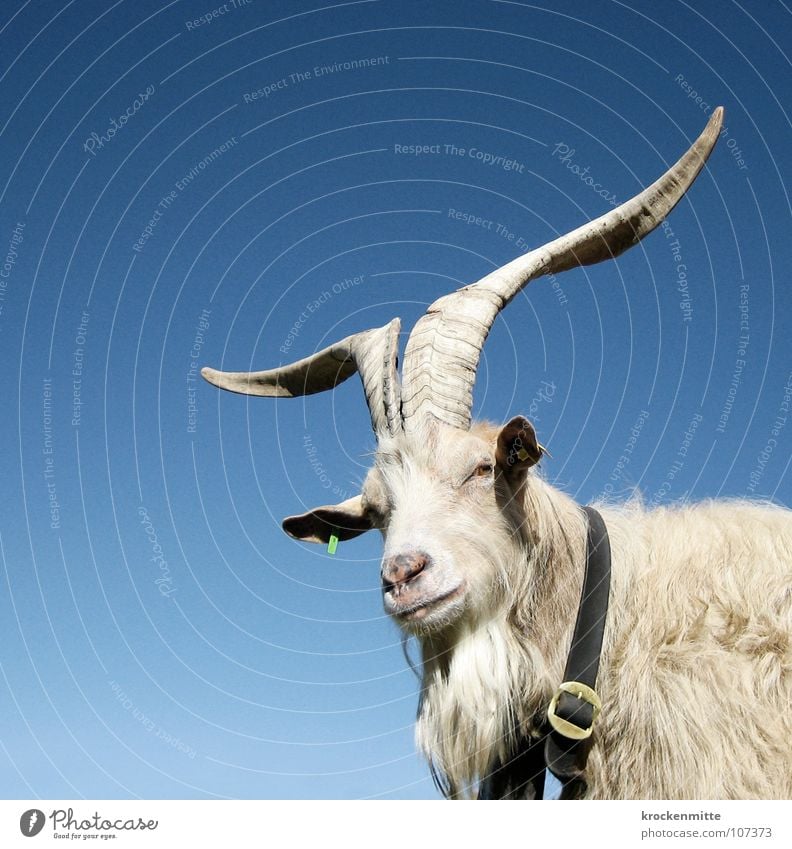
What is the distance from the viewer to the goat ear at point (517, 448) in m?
5.44

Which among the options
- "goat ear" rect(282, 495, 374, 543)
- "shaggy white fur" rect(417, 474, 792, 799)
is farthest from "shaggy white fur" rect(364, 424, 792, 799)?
"goat ear" rect(282, 495, 374, 543)

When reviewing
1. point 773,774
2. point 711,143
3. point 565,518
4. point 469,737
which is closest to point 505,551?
point 565,518

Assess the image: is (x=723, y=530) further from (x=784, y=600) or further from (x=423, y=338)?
(x=423, y=338)

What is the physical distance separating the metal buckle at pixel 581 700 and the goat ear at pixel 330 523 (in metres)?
1.97

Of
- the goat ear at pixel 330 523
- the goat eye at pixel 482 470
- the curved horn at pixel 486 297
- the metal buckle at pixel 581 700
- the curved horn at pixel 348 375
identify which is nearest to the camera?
the metal buckle at pixel 581 700

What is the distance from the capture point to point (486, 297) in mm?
6543

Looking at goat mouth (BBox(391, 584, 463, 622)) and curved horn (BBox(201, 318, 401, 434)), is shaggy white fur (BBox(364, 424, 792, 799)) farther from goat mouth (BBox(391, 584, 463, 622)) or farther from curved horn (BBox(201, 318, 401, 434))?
curved horn (BBox(201, 318, 401, 434))

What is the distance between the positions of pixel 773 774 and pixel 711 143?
4.50 m

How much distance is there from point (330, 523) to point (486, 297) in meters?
2.06

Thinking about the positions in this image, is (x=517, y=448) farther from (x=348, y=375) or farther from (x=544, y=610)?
(x=348, y=375)

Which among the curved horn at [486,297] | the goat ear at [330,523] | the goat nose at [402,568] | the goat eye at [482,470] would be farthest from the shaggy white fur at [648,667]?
the goat ear at [330,523]

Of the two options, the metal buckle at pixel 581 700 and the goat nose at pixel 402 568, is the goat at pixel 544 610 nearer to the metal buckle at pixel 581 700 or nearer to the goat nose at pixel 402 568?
the goat nose at pixel 402 568

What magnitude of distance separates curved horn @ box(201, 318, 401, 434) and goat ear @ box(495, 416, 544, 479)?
32.9 inches

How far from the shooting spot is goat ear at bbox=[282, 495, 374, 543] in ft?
21.5
